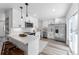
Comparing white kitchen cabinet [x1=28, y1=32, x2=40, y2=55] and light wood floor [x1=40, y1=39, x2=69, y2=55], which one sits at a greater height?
white kitchen cabinet [x1=28, y1=32, x2=40, y2=55]

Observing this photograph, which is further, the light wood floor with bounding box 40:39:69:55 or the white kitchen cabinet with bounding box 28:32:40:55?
the light wood floor with bounding box 40:39:69:55

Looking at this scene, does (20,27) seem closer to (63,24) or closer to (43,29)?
(43,29)

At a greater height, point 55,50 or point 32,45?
point 32,45

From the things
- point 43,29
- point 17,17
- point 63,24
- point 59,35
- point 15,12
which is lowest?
point 59,35

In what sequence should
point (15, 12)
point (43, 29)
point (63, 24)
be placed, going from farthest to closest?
1. point (63, 24)
2. point (15, 12)
3. point (43, 29)

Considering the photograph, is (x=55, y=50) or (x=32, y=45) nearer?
(x=32, y=45)

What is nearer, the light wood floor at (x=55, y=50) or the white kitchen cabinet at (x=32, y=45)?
the white kitchen cabinet at (x=32, y=45)

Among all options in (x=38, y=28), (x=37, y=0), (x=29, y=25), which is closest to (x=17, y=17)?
(x=29, y=25)
